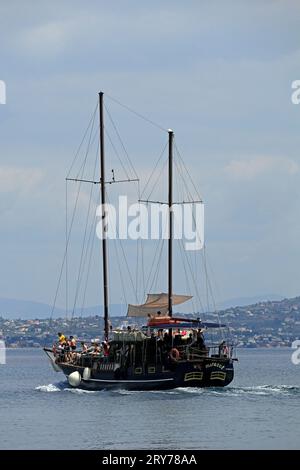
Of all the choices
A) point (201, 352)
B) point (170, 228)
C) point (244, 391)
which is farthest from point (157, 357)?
point (170, 228)

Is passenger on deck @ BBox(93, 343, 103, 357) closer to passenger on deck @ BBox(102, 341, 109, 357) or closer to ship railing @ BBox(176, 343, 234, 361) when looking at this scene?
passenger on deck @ BBox(102, 341, 109, 357)

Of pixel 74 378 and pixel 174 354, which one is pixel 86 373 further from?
pixel 174 354

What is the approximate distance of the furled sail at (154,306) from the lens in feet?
277

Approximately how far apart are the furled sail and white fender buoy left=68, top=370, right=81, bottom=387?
515 centimetres

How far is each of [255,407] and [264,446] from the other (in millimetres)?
17449

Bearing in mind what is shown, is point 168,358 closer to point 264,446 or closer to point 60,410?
point 60,410

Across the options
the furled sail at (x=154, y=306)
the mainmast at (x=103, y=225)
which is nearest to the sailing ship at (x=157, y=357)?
the furled sail at (x=154, y=306)

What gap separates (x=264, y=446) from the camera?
55719 mm

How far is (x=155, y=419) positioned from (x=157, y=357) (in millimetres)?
12599

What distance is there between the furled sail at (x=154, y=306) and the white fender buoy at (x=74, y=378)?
16.9ft

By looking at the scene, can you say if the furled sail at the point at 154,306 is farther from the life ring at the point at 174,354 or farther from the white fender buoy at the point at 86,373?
the life ring at the point at 174,354

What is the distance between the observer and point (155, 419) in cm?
6600
